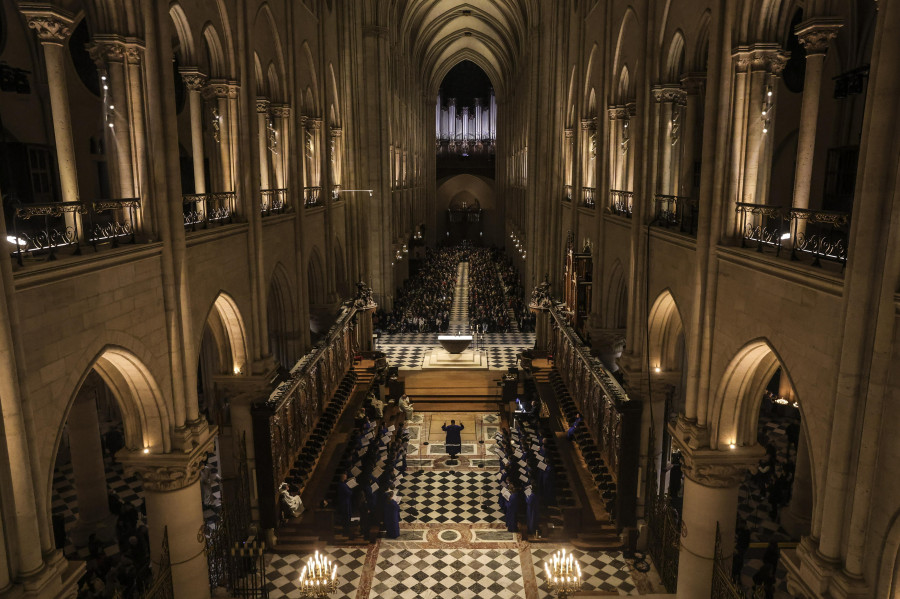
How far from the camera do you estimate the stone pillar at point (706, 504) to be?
9.24 meters

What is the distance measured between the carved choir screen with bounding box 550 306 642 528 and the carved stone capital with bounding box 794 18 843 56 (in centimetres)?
681

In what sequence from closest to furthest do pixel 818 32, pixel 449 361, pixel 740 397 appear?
pixel 818 32 < pixel 740 397 < pixel 449 361

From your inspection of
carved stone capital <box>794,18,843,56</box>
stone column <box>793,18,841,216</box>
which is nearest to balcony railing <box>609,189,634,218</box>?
stone column <box>793,18,841,216</box>

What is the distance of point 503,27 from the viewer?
42938 mm

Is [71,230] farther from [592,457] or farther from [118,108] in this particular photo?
[592,457]

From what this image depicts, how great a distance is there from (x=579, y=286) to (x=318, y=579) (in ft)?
34.9

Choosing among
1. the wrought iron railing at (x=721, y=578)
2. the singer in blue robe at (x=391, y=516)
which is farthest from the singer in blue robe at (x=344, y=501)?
the wrought iron railing at (x=721, y=578)

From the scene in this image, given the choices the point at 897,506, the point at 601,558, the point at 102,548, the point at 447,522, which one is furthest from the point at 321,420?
the point at 897,506

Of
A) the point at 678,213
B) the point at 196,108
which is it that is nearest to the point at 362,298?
the point at 196,108

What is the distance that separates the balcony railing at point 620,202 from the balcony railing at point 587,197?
205 centimetres

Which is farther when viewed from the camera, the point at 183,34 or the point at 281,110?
the point at 281,110

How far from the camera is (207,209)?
11.0 metres

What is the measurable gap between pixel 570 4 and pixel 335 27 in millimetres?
7513

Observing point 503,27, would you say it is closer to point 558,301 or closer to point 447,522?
point 558,301
